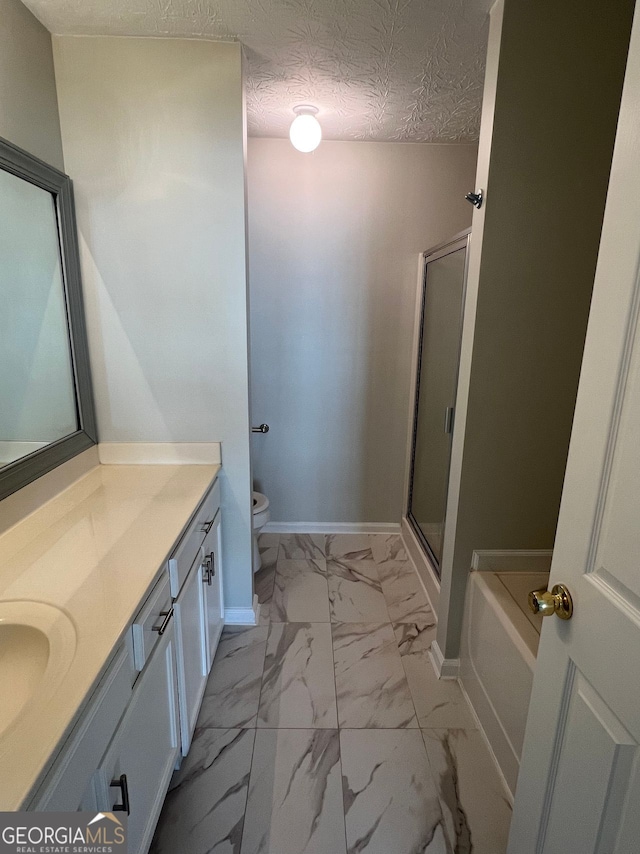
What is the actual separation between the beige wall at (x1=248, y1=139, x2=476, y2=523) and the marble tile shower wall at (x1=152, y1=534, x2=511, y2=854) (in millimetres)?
860

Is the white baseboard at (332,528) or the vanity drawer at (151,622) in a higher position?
the vanity drawer at (151,622)

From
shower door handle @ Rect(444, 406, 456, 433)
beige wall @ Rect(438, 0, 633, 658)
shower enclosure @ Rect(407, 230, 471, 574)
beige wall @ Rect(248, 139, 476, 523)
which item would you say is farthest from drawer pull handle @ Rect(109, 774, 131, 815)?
beige wall @ Rect(248, 139, 476, 523)

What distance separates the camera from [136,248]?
1806 millimetres

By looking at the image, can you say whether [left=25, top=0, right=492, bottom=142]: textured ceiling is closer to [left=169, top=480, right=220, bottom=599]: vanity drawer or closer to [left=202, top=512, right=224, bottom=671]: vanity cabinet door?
[left=169, top=480, right=220, bottom=599]: vanity drawer

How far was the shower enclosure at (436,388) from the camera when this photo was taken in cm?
218

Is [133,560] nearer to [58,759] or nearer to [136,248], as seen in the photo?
[58,759]

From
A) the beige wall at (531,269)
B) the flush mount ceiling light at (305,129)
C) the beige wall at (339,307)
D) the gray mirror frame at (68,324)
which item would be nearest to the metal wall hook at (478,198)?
the beige wall at (531,269)

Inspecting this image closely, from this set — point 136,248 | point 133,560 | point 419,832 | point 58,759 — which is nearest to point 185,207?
point 136,248

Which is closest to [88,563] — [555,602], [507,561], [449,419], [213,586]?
[213,586]

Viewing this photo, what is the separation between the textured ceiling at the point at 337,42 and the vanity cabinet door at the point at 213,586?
71.8 inches

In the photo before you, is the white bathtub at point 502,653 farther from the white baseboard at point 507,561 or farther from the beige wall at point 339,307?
the beige wall at point 339,307

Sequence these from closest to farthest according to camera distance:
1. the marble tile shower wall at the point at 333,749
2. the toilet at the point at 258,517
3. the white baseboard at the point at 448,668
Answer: the marble tile shower wall at the point at 333,749
the white baseboard at the point at 448,668
the toilet at the point at 258,517

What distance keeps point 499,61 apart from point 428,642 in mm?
2278

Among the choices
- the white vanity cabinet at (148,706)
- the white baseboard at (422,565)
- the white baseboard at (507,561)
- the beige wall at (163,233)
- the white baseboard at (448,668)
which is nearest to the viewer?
the white vanity cabinet at (148,706)
